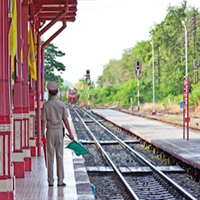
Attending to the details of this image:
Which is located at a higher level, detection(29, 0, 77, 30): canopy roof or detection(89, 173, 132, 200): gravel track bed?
detection(29, 0, 77, 30): canopy roof

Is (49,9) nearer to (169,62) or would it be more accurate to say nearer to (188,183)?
(188,183)

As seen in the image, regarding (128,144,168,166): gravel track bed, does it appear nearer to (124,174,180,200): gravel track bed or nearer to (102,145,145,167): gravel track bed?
(102,145,145,167): gravel track bed

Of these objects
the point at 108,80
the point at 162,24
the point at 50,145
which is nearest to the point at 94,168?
the point at 50,145

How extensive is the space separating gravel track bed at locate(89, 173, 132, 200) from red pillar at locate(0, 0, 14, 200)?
2391 millimetres

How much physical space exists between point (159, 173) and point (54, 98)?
396 cm

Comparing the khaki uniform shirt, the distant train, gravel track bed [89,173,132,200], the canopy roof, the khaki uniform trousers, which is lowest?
gravel track bed [89,173,132,200]

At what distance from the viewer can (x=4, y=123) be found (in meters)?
5.44

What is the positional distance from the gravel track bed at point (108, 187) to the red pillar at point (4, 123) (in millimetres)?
2391

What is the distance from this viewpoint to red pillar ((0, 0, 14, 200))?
5.44 metres

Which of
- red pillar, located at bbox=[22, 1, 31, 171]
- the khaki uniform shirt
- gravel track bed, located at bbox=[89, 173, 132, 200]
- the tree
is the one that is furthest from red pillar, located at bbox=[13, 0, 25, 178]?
the tree

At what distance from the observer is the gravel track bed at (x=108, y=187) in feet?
Result: 24.4

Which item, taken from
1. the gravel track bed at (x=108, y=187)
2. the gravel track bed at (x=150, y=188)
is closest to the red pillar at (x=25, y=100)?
Result: the gravel track bed at (x=108, y=187)

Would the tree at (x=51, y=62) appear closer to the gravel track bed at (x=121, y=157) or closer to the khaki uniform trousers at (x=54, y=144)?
the gravel track bed at (x=121, y=157)

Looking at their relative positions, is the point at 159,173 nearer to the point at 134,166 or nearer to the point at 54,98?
the point at 134,166
